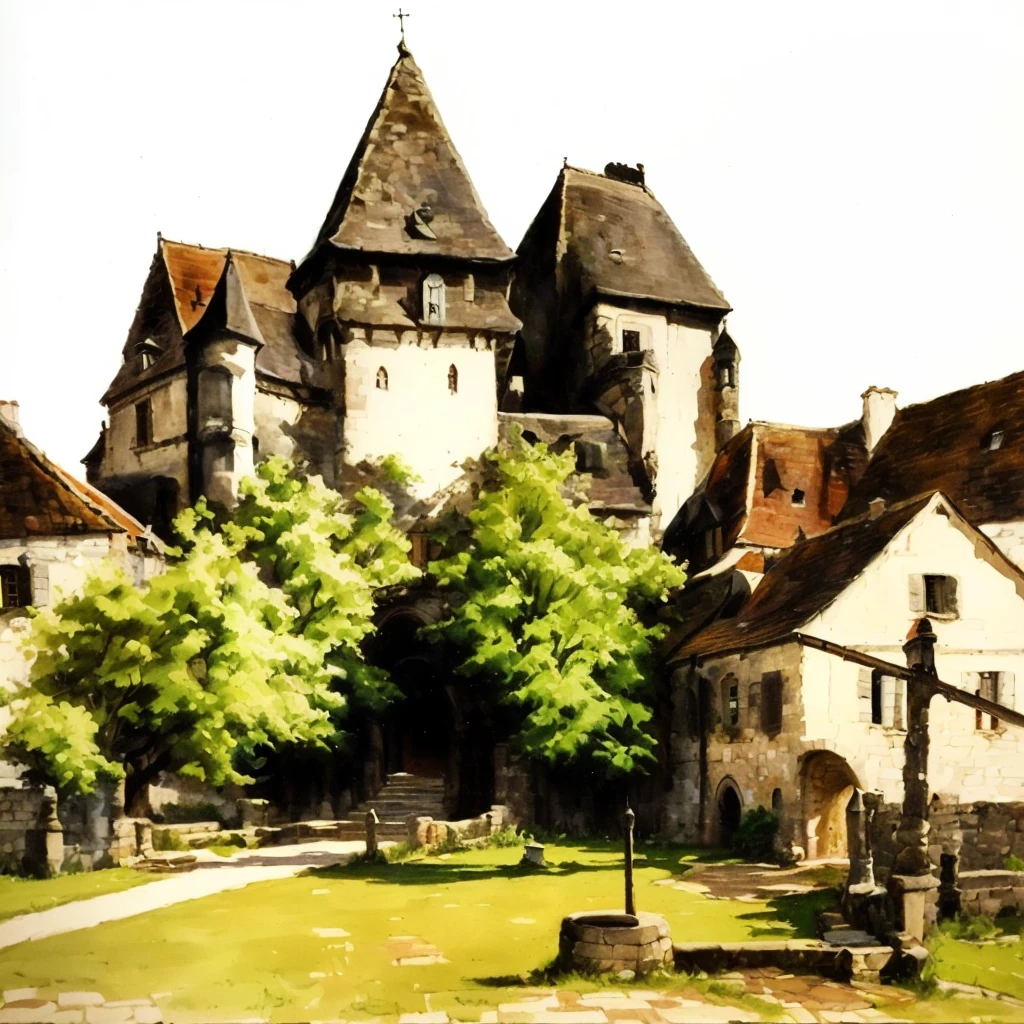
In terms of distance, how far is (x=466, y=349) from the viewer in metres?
24.3

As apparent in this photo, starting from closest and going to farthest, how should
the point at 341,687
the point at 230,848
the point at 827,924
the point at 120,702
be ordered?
the point at 827,924, the point at 120,702, the point at 230,848, the point at 341,687

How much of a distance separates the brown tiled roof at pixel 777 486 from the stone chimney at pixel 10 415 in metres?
12.9

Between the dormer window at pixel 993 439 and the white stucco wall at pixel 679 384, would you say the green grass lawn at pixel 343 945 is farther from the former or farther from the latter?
the white stucco wall at pixel 679 384

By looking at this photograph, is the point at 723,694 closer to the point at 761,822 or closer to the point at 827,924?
the point at 761,822

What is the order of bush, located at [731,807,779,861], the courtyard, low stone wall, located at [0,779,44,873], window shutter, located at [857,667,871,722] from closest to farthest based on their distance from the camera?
the courtyard
low stone wall, located at [0,779,44,873]
bush, located at [731,807,779,861]
window shutter, located at [857,667,871,722]

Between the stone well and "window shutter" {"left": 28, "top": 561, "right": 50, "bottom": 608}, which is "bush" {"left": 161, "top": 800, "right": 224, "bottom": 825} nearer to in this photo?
"window shutter" {"left": 28, "top": 561, "right": 50, "bottom": 608}

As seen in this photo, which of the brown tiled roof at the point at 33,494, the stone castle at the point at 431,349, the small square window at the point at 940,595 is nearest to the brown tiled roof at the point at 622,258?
the stone castle at the point at 431,349

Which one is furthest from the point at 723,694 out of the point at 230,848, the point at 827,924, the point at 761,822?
the point at 827,924

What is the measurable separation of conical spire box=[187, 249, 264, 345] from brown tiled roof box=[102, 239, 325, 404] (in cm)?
12

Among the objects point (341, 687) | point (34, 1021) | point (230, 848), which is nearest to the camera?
point (34, 1021)

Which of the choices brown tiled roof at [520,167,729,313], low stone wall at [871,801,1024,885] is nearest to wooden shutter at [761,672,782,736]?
low stone wall at [871,801,1024,885]

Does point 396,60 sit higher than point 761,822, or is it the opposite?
point 396,60

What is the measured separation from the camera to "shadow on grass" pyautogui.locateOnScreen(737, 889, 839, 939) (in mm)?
9336

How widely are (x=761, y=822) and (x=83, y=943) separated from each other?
796 centimetres
